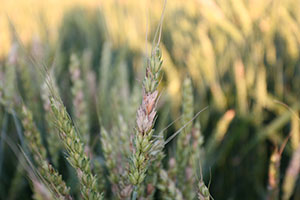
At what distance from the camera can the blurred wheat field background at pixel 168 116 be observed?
0.87 ft

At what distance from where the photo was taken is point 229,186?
1.91 ft

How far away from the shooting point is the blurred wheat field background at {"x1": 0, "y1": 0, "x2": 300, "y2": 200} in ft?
0.87

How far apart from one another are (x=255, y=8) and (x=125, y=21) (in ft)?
1.63

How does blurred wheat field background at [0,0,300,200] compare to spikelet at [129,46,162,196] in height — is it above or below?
below

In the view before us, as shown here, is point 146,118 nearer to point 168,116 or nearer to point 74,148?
point 74,148

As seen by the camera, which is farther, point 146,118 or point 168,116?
point 168,116

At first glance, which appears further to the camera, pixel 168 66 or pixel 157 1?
pixel 157 1

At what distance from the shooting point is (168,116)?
0.71 meters

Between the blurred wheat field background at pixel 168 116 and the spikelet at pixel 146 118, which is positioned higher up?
the spikelet at pixel 146 118

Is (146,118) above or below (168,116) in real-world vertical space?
above

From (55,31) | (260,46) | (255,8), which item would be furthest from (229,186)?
(55,31)

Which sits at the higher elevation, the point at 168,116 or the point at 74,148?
the point at 74,148

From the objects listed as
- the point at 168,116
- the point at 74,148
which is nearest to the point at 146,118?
the point at 74,148

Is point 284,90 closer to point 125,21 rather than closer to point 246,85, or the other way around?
point 246,85
